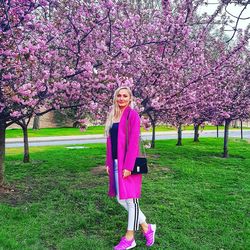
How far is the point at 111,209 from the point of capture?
6.33m

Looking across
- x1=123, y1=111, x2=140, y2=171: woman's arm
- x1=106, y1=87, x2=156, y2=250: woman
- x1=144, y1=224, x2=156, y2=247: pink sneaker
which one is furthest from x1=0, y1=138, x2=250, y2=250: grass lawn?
x1=123, y1=111, x2=140, y2=171: woman's arm

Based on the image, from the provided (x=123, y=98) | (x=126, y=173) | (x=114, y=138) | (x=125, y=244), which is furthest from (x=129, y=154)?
(x=125, y=244)

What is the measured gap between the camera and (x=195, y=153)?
14875mm

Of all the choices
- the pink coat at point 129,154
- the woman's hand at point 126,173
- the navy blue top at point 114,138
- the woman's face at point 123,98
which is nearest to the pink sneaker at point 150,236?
the pink coat at point 129,154

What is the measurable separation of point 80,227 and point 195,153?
10.1 meters

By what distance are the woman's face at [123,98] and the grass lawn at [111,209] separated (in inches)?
75.4

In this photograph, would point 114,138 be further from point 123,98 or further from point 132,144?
point 123,98

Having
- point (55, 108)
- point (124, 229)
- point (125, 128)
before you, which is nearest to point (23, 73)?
point (55, 108)

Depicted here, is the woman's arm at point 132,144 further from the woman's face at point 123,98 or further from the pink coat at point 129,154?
the woman's face at point 123,98

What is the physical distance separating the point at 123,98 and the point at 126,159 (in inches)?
32.3

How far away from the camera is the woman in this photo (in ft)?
14.7

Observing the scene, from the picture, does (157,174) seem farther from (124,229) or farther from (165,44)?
(124,229)

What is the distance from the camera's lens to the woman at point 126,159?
4482mm

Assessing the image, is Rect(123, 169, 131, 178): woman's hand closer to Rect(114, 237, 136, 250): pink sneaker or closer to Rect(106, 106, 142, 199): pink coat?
Rect(106, 106, 142, 199): pink coat
